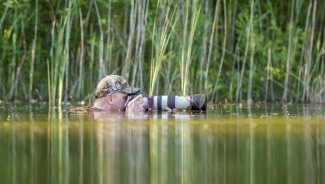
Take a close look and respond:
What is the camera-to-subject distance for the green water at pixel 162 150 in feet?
18.3

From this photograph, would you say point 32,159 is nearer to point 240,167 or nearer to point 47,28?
point 240,167

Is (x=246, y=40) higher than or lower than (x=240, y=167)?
higher

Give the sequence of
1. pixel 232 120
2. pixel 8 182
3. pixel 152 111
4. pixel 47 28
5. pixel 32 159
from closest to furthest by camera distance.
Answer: pixel 8 182
pixel 32 159
pixel 232 120
pixel 152 111
pixel 47 28

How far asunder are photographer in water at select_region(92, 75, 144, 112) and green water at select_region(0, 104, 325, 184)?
87 centimetres

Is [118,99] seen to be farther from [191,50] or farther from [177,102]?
[191,50]

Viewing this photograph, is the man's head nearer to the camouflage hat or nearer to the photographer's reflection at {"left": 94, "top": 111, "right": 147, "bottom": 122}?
the camouflage hat

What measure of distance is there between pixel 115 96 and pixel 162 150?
16.2 ft

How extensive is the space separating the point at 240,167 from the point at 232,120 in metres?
4.43

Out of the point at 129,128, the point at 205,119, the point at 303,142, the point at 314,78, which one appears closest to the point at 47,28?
the point at 314,78

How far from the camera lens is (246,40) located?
53.4ft

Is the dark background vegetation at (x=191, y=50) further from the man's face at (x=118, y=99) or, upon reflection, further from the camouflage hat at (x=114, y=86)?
the camouflage hat at (x=114, y=86)

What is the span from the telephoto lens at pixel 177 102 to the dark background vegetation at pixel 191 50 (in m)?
2.71

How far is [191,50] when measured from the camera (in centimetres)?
1560

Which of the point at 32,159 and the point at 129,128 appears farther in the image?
the point at 129,128
